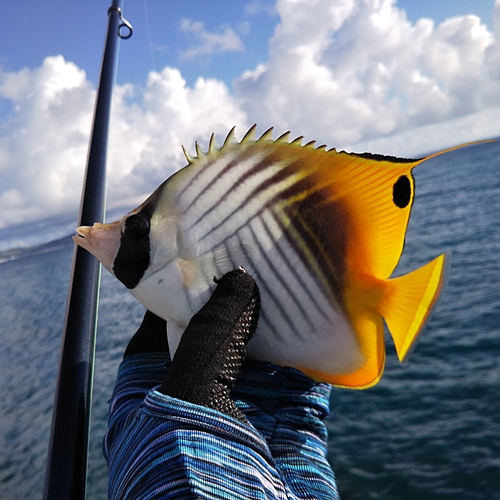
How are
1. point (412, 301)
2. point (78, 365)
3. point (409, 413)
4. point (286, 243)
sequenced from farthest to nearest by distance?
1. point (409, 413)
2. point (78, 365)
3. point (286, 243)
4. point (412, 301)

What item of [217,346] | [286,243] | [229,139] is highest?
[229,139]

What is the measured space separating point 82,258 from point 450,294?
6799mm

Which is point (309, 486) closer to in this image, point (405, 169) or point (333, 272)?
point (333, 272)

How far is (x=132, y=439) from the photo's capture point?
0.79 m

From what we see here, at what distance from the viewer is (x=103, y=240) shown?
981 millimetres

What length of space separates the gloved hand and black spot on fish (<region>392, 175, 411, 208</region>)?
340mm

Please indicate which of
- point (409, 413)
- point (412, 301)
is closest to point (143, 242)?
point (412, 301)

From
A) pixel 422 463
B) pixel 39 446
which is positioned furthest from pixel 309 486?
pixel 39 446

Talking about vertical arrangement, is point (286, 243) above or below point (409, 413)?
below

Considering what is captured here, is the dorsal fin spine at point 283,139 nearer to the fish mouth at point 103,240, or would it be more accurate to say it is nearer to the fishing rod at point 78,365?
the fish mouth at point 103,240

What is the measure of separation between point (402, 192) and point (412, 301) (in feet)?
0.73

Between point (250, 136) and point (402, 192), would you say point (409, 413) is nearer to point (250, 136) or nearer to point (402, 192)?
point (402, 192)

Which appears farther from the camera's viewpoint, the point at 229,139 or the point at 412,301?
the point at 229,139

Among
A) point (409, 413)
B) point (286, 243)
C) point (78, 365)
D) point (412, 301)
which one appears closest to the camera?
point (412, 301)
